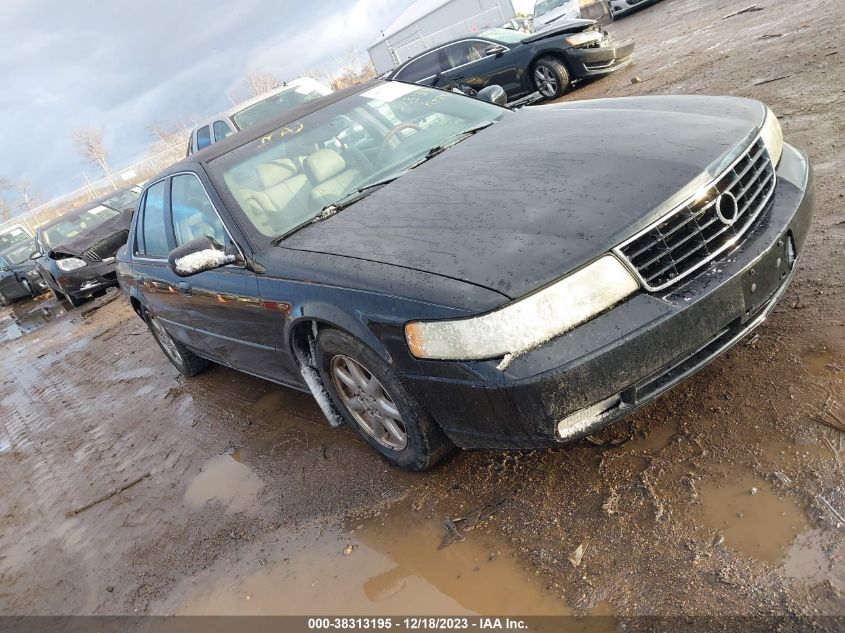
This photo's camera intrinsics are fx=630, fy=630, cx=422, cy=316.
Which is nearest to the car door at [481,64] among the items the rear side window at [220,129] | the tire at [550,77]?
the tire at [550,77]

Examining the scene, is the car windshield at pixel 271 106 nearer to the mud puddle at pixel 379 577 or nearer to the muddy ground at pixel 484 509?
the muddy ground at pixel 484 509

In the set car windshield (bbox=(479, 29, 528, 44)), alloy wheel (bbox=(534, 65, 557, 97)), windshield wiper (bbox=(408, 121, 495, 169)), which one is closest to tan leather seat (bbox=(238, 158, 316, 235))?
windshield wiper (bbox=(408, 121, 495, 169))

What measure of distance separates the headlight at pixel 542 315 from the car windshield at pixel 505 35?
9.72 metres

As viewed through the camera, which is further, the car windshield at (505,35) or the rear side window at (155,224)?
the car windshield at (505,35)

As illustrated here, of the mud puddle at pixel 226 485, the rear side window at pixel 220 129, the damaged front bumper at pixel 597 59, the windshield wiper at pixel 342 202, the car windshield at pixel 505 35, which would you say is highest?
the rear side window at pixel 220 129

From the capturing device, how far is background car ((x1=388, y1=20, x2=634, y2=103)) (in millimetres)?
9984

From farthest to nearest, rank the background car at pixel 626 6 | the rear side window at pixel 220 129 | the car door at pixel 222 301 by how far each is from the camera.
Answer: the background car at pixel 626 6 < the rear side window at pixel 220 129 < the car door at pixel 222 301

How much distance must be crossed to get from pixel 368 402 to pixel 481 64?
9.54 metres

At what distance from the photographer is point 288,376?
3234 mm

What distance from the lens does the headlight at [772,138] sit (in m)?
2.59

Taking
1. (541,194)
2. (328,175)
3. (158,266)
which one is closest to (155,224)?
(158,266)

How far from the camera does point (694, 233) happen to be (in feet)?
6.93

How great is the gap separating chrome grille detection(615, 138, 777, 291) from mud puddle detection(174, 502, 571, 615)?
1.07 m

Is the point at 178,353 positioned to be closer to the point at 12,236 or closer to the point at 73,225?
the point at 73,225
